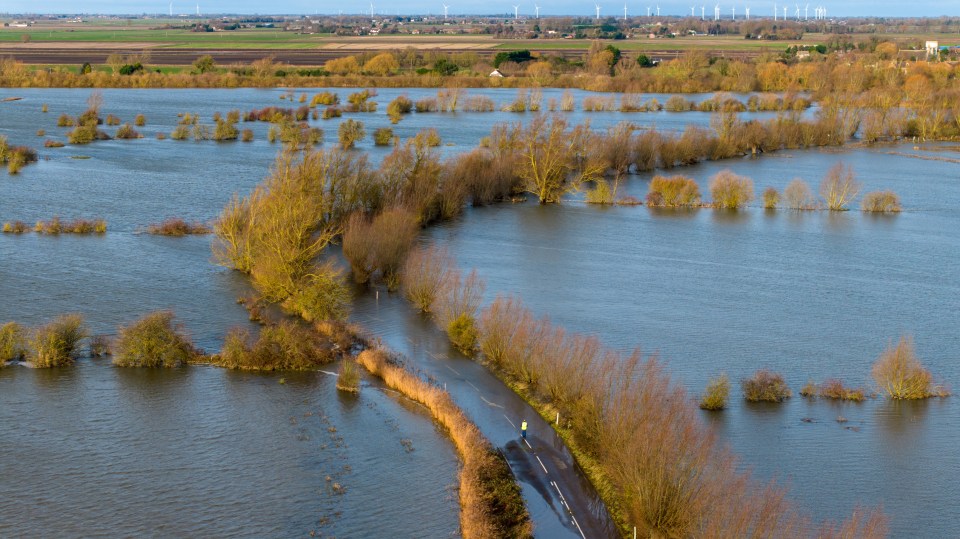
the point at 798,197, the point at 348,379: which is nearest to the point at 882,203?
the point at 798,197

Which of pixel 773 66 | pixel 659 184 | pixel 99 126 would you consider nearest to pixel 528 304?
pixel 659 184

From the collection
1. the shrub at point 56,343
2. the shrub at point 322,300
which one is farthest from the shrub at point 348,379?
the shrub at point 56,343

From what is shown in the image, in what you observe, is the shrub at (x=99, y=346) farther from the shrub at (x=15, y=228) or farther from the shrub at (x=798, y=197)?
the shrub at (x=798, y=197)

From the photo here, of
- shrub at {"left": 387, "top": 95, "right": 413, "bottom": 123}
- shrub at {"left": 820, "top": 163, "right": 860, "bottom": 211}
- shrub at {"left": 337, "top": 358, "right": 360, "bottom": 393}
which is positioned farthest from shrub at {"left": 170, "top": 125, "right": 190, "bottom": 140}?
shrub at {"left": 337, "top": 358, "right": 360, "bottom": 393}

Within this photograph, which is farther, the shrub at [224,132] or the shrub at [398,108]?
the shrub at [398,108]

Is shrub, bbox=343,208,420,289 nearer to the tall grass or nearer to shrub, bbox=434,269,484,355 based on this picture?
shrub, bbox=434,269,484,355

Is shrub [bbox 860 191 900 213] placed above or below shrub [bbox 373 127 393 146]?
below
